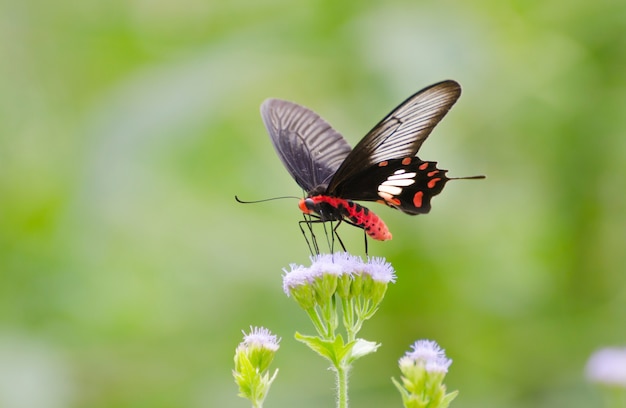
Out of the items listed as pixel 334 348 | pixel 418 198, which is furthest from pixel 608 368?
pixel 334 348

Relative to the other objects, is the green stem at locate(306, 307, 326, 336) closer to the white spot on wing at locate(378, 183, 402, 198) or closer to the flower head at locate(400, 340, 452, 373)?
the flower head at locate(400, 340, 452, 373)

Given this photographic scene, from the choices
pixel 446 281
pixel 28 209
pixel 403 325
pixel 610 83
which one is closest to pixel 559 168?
pixel 610 83

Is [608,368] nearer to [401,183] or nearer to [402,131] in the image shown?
[401,183]

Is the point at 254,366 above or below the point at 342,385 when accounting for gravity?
above

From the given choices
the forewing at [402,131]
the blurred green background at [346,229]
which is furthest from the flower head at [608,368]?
the forewing at [402,131]

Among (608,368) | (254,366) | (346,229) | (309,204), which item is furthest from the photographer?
(346,229)

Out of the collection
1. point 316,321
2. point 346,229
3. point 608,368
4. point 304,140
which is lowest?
point 316,321

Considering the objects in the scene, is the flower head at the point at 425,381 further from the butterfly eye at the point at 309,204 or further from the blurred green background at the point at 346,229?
the blurred green background at the point at 346,229
